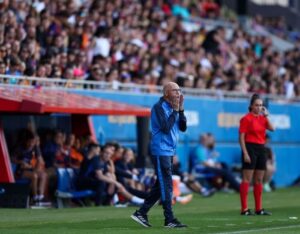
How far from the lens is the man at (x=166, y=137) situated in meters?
15.1

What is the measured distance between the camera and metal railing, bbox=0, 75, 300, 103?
22328 millimetres

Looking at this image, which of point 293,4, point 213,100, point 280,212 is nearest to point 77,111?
point 280,212

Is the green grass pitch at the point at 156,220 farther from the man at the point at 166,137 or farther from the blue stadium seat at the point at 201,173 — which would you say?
the blue stadium seat at the point at 201,173

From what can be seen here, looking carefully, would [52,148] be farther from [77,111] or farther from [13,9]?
[13,9]

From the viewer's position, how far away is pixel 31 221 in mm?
16688

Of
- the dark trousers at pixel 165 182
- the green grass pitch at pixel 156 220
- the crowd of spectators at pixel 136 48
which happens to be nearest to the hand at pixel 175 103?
the dark trousers at pixel 165 182

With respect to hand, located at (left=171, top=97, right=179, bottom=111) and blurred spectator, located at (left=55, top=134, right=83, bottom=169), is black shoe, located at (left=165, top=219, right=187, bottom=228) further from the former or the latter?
blurred spectator, located at (left=55, top=134, right=83, bottom=169)

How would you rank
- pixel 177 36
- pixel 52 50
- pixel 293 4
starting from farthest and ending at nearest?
pixel 293 4
pixel 177 36
pixel 52 50

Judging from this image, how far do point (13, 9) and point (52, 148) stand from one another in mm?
3839

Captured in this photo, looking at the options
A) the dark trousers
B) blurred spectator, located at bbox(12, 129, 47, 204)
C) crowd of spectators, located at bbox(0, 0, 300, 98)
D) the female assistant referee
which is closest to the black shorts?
the female assistant referee

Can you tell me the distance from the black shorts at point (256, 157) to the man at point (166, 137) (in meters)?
3.60

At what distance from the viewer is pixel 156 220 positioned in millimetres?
16906

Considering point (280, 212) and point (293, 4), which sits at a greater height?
point (293, 4)

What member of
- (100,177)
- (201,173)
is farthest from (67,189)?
(201,173)
